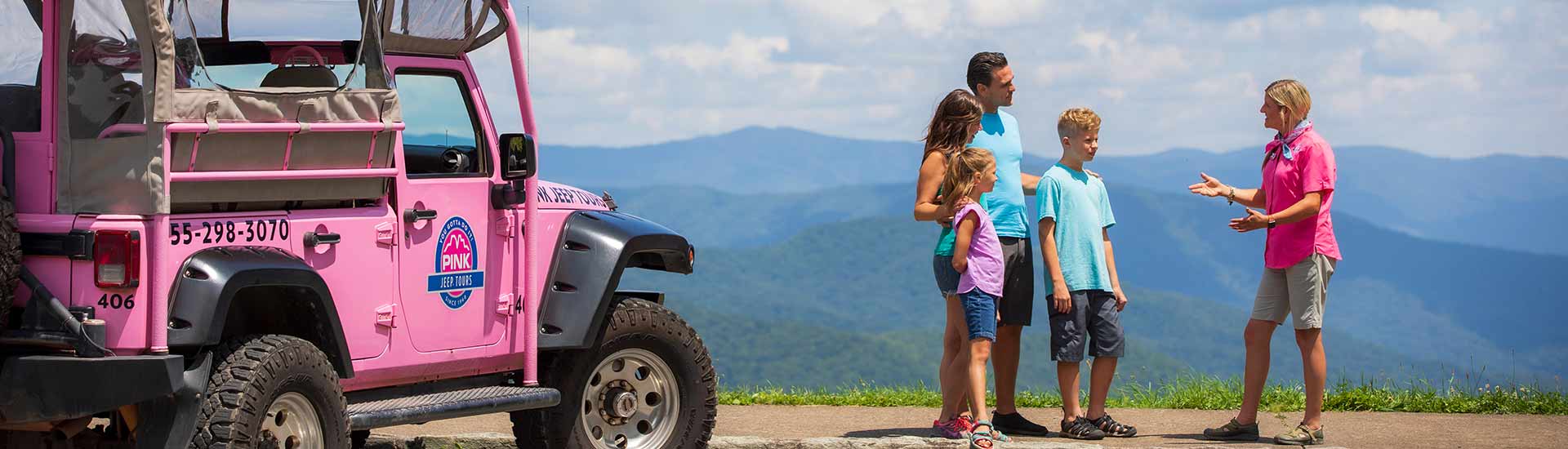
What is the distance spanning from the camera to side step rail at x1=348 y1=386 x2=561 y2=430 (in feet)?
20.9

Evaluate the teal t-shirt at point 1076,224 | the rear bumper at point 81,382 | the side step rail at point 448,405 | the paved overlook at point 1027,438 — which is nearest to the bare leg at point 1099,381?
the paved overlook at point 1027,438

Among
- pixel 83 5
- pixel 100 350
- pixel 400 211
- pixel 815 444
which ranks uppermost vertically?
pixel 83 5

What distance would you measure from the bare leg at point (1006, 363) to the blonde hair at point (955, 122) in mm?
1012

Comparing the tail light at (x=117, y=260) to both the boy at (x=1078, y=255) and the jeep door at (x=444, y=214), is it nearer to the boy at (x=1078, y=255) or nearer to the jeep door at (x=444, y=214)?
the jeep door at (x=444, y=214)

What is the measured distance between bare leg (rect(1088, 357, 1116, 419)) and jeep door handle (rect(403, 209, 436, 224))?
3314mm

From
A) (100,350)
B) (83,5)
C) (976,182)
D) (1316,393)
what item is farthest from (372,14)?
(1316,393)

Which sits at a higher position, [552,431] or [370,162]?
[370,162]

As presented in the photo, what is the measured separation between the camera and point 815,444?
26.5 feet

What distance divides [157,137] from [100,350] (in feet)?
2.39

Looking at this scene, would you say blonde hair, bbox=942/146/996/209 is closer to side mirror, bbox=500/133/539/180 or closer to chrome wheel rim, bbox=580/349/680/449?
chrome wheel rim, bbox=580/349/680/449

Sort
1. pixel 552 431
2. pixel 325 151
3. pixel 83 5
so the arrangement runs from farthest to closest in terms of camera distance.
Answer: pixel 552 431
pixel 325 151
pixel 83 5

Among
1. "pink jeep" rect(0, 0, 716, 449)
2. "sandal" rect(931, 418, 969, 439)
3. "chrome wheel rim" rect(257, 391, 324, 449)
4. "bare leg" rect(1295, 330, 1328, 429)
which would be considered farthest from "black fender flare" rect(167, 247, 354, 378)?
"bare leg" rect(1295, 330, 1328, 429)

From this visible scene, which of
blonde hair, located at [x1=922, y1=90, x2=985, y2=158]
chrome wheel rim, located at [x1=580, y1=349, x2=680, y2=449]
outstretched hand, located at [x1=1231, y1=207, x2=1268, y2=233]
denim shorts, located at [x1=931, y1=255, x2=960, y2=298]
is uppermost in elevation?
blonde hair, located at [x1=922, y1=90, x2=985, y2=158]

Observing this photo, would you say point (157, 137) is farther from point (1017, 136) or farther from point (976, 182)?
point (1017, 136)
